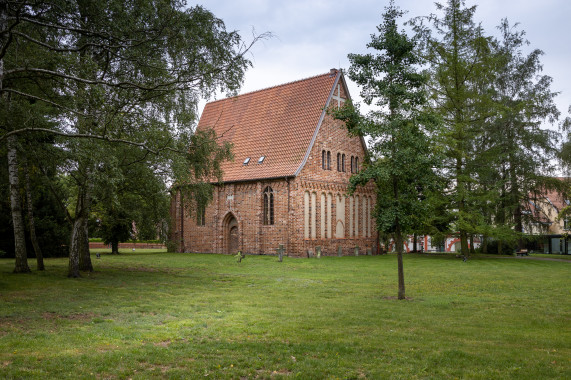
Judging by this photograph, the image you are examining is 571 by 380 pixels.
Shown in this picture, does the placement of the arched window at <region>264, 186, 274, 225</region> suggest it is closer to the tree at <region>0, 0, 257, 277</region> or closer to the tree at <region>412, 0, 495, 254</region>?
the tree at <region>412, 0, 495, 254</region>

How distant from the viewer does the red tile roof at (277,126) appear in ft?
111

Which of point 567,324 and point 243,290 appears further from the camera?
point 243,290

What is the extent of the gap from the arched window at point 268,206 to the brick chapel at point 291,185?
0.23 ft

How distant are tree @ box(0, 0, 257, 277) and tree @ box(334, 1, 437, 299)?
12.5 feet

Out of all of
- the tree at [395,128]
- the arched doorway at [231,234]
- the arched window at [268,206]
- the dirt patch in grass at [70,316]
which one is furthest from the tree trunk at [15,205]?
the arched doorway at [231,234]

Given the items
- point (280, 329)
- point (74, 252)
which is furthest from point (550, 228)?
point (280, 329)

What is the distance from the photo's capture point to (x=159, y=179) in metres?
18.2

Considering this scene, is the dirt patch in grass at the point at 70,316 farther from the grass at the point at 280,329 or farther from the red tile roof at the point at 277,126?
the red tile roof at the point at 277,126

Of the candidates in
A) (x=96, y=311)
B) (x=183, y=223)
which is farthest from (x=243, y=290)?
(x=183, y=223)

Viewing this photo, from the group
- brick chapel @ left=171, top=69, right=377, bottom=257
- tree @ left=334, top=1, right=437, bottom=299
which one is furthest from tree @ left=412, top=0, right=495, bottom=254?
tree @ left=334, top=1, right=437, bottom=299

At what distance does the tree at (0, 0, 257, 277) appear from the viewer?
12.9m

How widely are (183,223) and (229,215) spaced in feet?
17.8

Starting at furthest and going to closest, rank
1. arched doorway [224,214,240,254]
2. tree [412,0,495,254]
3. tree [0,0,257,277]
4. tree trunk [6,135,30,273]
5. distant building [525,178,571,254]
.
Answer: arched doorway [224,214,240,254] < distant building [525,178,571,254] < tree [412,0,495,254] < tree trunk [6,135,30,273] < tree [0,0,257,277]

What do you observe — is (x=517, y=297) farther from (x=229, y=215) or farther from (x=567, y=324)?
(x=229, y=215)
